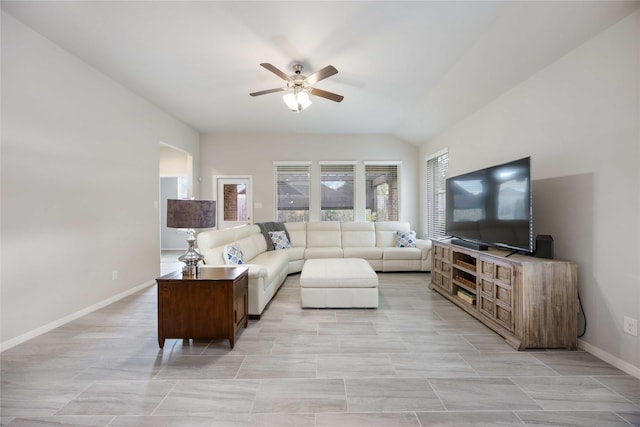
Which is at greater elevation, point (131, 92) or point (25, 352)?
point (131, 92)

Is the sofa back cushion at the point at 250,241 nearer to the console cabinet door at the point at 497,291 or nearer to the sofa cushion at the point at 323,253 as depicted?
the sofa cushion at the point at 323,253

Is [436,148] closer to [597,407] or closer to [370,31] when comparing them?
[370,31]

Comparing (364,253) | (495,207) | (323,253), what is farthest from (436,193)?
(495,207)

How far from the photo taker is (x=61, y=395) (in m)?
1.71

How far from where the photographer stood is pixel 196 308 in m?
2.24

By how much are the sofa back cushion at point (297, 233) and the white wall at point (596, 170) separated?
3906mm

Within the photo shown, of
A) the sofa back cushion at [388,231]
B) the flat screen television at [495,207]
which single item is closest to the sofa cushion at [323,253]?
the sofa back cushion at [388,231]

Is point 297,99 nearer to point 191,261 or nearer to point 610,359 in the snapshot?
point 191,261

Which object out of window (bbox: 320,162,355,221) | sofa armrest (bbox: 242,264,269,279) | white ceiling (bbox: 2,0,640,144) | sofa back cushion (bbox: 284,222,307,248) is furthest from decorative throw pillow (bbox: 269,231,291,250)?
white ceiling (bbox: 2,0,640,144)

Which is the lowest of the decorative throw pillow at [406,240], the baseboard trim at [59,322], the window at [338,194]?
the baseboard trim at [59,322]

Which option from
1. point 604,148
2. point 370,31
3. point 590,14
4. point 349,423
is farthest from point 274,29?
point 349,423

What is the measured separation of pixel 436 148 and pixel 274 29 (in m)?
3.90

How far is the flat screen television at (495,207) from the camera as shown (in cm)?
238

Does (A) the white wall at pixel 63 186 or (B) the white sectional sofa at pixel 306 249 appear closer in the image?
(A) the white wall at pixel 63 186
